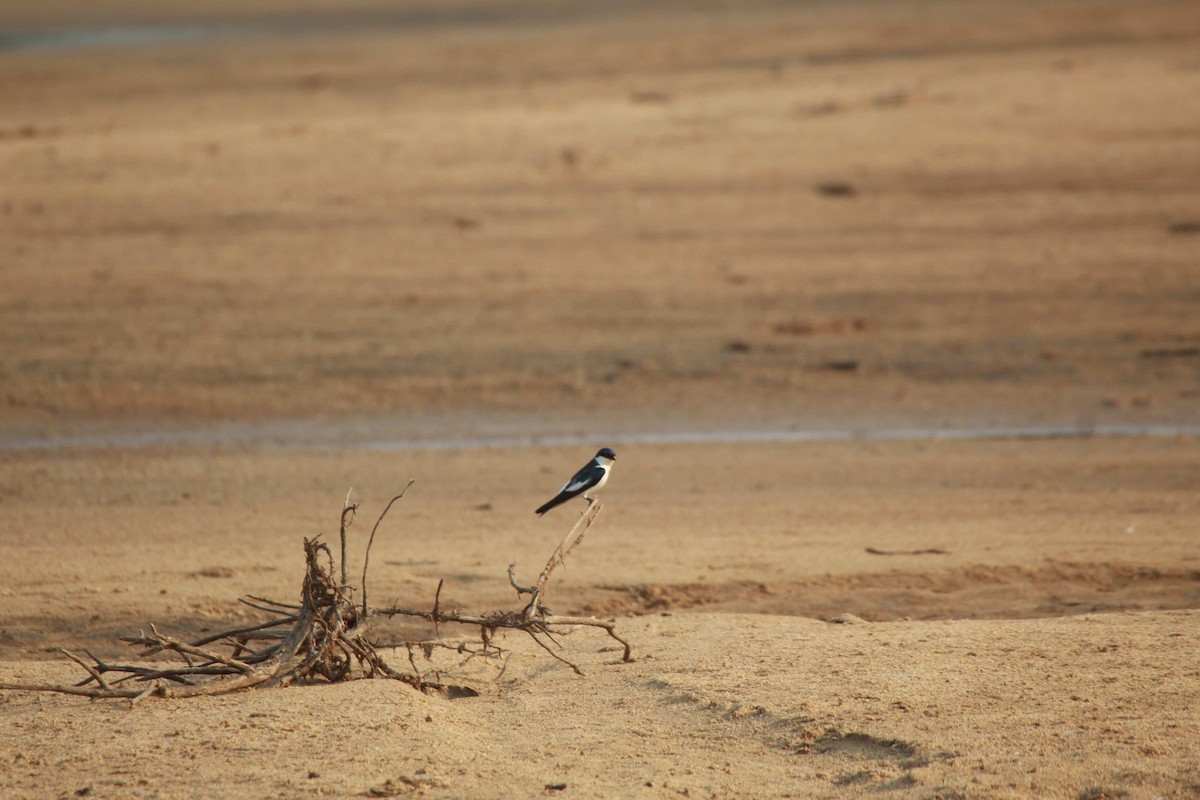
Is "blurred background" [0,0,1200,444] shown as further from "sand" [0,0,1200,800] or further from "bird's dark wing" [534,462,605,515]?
"bird's dark wing" [534,462,605,515]

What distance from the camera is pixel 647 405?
1016 cm

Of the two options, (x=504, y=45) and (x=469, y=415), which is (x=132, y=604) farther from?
(x=504, y=45)

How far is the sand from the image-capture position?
461 centimetres

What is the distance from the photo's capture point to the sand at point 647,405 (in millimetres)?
4605

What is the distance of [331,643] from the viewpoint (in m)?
4.97

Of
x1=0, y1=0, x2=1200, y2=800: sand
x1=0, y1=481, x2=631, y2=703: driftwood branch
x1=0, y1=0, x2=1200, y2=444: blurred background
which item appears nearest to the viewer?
x1=0, y1=0, x2=1200, y2=800: sand

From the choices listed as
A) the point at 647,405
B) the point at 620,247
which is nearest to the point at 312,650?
the point at 647,405

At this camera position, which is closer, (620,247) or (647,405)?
(647,405)

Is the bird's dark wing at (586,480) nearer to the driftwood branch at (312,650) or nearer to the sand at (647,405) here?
the sand at (647,405)

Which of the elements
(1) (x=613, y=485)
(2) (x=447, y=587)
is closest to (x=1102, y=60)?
(1) (x=613, y=485)

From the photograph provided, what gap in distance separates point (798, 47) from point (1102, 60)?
492 centimetres

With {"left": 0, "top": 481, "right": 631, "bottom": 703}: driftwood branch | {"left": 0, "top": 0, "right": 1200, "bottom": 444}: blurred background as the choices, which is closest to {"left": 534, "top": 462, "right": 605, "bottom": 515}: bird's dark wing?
{"left": 0, "top": 481, "right": 631, "bottom": 703}: driftwood branch

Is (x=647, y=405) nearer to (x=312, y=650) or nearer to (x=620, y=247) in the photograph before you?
(x=620, y=247)

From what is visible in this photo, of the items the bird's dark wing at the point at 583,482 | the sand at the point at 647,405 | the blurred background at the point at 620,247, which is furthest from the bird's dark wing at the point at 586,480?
the blurred background at the point at 620,247
